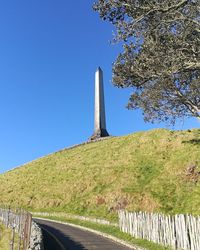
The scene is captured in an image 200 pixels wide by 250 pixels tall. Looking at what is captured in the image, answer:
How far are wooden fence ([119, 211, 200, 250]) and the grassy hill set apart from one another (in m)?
14.5

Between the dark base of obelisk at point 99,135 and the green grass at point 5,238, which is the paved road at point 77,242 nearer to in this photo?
the green grass at point 5,238

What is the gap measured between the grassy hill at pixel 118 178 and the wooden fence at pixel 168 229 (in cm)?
1446

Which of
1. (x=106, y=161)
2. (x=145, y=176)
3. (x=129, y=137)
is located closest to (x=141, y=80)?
(x=145, y=176)

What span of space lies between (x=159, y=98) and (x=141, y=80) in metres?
10.3

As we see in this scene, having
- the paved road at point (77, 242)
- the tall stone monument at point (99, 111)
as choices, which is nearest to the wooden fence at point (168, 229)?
the paved road at point (77, 242)

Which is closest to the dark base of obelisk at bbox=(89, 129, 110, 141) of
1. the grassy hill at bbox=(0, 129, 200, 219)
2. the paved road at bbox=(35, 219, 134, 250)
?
the grassy hill at bbox=(0, 129, 200, 219)

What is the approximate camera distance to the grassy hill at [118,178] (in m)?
47.1

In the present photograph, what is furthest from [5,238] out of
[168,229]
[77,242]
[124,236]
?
[168,229]

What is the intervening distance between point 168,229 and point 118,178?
3268cm

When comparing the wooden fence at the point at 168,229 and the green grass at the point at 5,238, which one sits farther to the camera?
the green grass at the point at 5,238

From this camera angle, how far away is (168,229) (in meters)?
22.9

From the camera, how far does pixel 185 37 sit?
890 inches

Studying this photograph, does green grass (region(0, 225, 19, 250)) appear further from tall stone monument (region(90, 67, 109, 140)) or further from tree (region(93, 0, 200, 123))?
tall stone monument (region(90, 67, 109, 140))

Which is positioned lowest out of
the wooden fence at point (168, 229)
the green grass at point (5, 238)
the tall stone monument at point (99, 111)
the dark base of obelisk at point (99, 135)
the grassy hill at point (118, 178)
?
the green grass at point (5, 238)
